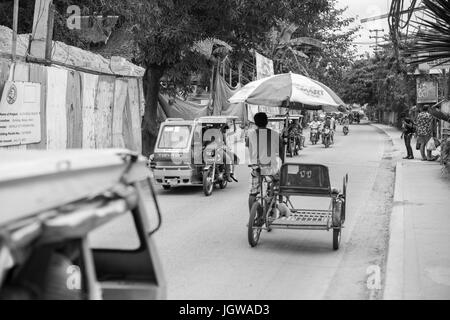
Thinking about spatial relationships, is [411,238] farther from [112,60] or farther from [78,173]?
[112,60]

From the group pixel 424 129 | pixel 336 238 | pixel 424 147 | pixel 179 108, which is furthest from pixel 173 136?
pixel 179 108

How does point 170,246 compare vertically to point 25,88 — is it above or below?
below

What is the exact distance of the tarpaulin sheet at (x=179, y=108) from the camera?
2488 cm

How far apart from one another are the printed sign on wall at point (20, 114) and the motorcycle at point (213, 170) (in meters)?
3.43

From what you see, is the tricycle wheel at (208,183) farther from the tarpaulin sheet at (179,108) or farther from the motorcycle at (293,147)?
the tarpaulin sheet at (179,108)

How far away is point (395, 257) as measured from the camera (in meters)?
7.34

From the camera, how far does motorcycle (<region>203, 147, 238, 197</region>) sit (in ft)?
42.2

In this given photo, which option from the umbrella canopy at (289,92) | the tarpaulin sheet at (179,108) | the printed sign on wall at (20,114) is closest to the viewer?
the umbrella canopy at (289,92)

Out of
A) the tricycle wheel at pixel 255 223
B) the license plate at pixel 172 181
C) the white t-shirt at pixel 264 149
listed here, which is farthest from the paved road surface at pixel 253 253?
the white t-shirt at pixel 264 149

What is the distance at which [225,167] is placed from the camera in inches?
549

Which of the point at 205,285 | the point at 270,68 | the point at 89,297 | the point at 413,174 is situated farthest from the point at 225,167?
the point at 270,68

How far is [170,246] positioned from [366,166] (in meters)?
13.2

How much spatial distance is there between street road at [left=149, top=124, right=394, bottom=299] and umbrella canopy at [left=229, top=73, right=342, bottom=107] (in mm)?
1976

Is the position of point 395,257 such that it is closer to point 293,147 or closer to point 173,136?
point 173,136
